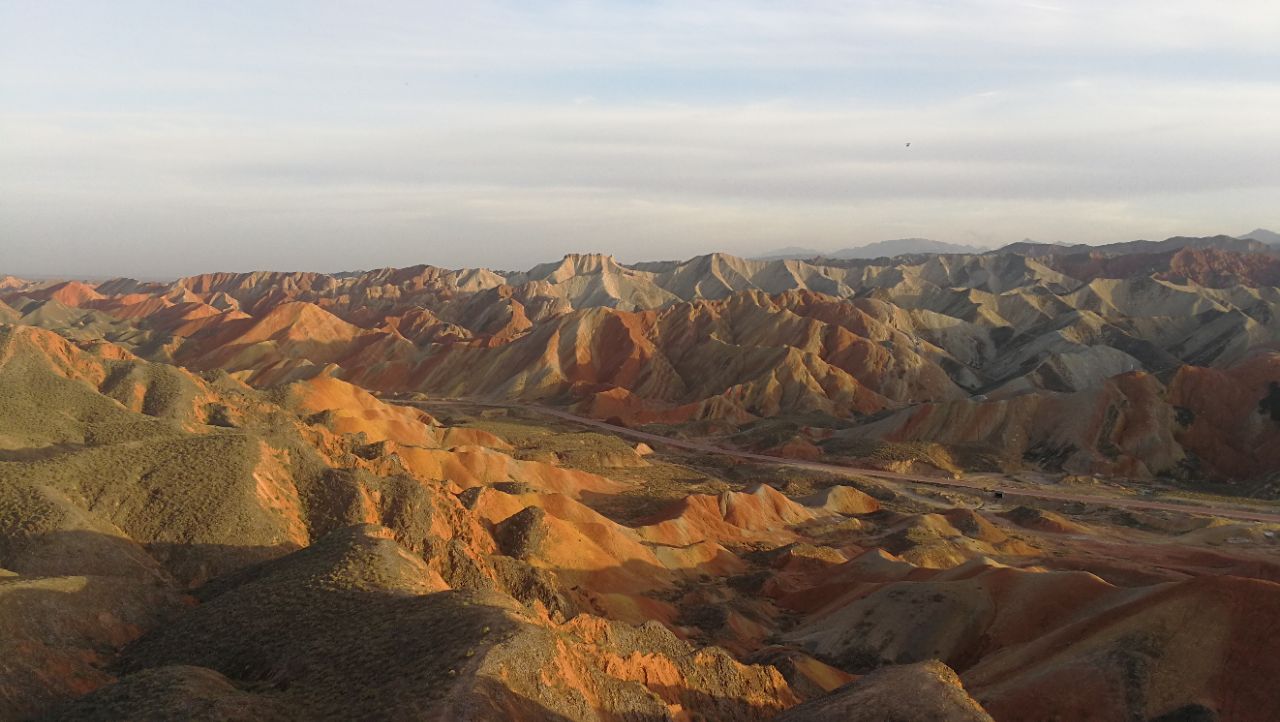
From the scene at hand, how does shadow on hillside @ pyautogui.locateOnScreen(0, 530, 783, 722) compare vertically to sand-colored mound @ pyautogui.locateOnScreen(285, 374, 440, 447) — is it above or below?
above

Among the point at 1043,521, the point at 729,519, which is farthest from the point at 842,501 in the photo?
the point at 1043,521

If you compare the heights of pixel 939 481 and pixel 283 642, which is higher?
pixel 283 642

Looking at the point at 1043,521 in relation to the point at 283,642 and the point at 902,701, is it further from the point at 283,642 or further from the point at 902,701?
the point at 283,642

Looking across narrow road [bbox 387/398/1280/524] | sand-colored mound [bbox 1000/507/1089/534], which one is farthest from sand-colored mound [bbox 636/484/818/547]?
narrow road [bbox 387/398/1280/524]

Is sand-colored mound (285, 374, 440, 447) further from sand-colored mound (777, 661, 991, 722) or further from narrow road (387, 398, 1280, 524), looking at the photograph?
sand-colored mound (777, 661, 991, 722)

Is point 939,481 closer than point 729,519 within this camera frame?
No
